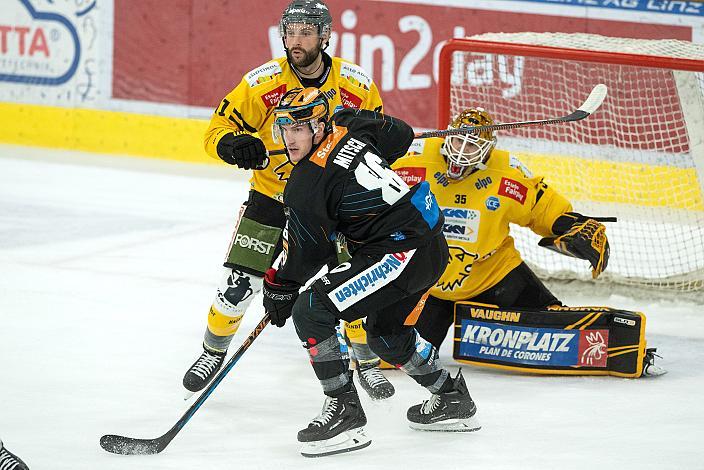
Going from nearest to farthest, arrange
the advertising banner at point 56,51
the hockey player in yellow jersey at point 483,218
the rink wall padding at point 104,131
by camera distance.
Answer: the hockey player in yellow jersey at point 483,218 → the rink wall padding at point 104,131 → the advertising banner at point 56,51

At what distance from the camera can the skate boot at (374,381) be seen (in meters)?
3.95

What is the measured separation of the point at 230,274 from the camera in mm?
4031

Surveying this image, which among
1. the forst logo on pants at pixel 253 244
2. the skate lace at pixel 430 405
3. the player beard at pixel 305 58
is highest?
the player beard at pixel 305 58

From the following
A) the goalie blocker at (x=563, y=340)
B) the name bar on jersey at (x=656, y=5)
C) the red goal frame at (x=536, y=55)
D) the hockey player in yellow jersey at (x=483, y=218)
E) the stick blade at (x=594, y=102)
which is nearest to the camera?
the goalie blocker at (x=563, y=340)

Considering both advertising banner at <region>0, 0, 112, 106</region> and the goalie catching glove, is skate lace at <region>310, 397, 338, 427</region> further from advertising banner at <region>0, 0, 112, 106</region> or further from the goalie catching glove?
advertising banner at <region>0, 0, 112, 106</region>

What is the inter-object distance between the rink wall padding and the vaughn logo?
208 inches

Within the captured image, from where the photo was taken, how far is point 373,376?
4004 mm

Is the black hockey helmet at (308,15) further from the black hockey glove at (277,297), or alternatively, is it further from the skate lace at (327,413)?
the skate lace at (327,413)

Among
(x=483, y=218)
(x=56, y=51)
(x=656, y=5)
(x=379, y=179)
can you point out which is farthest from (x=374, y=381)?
(x=56, y=51)

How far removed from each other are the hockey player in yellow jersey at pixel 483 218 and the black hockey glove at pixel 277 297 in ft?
3.08

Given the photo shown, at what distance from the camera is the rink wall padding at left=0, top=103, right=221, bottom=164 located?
8578 mm

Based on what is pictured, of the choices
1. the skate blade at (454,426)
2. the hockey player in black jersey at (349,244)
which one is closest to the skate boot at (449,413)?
the skate blade at (454,426)

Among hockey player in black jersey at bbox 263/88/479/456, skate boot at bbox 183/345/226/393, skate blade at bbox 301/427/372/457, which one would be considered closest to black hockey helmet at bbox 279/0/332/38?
hockey player in black jersey at bbox 263/88/479/456

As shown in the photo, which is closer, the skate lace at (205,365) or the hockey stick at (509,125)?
the skate lace at (205,365)
